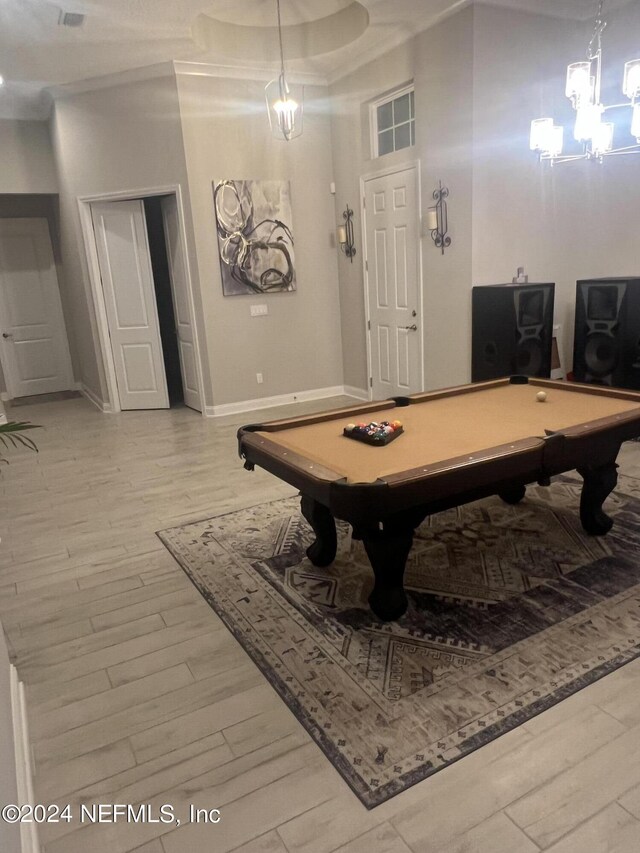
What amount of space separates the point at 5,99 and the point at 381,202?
399 cm

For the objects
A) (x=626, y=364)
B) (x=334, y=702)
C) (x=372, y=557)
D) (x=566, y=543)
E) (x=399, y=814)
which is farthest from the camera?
(x=626, y=364)

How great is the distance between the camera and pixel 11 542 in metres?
3.46

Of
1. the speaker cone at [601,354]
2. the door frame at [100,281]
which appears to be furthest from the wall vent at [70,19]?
the speaker cone at [601,354]

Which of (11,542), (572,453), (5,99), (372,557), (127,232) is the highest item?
(5,99)

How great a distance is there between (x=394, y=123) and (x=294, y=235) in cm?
149

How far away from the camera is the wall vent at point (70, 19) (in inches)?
167

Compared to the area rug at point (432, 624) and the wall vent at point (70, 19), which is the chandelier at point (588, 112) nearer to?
the area rug at point (432, 624)

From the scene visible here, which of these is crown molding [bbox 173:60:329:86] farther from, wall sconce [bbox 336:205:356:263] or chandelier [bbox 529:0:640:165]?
chandelier [bbox 529:0:640:165]

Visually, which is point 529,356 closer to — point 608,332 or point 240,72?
point 608,332

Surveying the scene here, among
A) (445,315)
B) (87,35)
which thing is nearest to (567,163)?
(445,315)

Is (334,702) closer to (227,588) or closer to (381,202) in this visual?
(227,588)

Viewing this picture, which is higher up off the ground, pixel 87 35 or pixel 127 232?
pixel 87 35

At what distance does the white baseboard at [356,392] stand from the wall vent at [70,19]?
13.4 ft

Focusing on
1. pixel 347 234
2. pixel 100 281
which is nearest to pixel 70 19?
pixel 100 281
